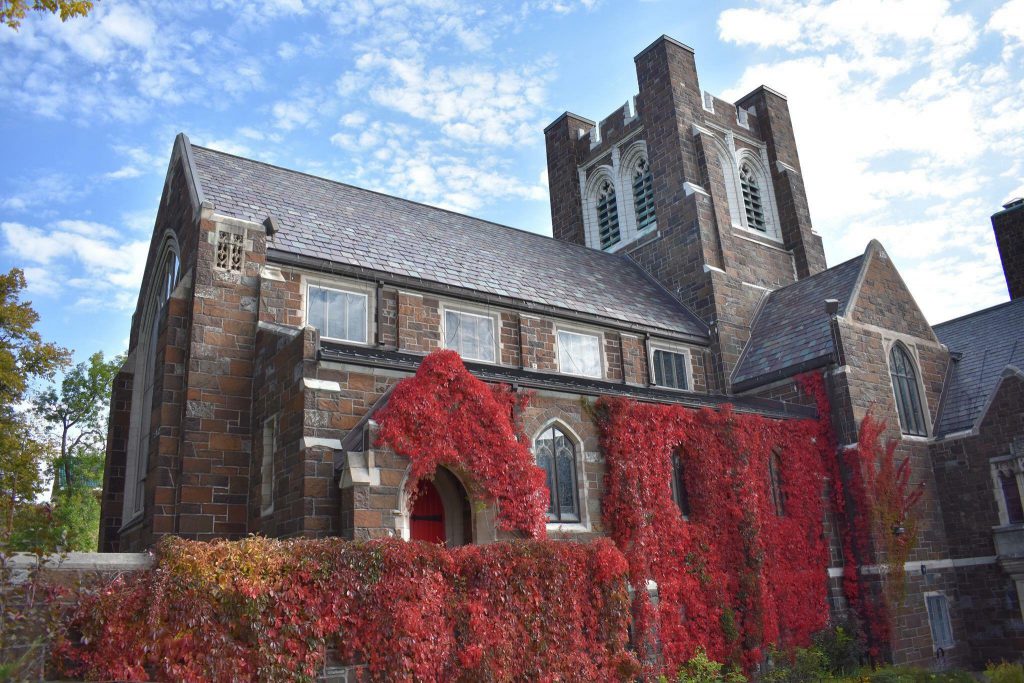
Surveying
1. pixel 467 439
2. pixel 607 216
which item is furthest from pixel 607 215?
pixel 467 439

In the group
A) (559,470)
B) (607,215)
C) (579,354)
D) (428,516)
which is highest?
(607,215)

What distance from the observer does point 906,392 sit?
2494 cm

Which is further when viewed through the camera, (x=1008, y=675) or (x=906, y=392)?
(x=906, y=392)

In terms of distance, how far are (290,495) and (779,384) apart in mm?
15638

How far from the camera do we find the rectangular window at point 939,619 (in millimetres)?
22109

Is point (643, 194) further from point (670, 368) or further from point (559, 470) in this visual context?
point (559, 470)

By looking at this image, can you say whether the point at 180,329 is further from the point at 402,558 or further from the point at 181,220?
the point at 402,558

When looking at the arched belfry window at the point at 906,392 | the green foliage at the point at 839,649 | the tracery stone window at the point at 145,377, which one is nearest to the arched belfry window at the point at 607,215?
the arched belfry window at the point at 906,392

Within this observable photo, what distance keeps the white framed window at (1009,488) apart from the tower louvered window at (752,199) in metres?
12.8

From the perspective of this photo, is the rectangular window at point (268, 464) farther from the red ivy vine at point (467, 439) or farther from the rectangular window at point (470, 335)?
the rectangular window at point (470, 335)

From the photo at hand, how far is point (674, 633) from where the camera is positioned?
17.5 metres

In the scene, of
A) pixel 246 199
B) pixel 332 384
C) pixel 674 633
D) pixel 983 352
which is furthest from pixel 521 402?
pixel 983 352

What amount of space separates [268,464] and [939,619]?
60.5 feet

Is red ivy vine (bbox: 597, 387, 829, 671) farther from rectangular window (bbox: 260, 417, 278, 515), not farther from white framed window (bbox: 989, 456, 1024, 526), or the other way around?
rectangular window (bbox: 260, 417, 278, 515)
